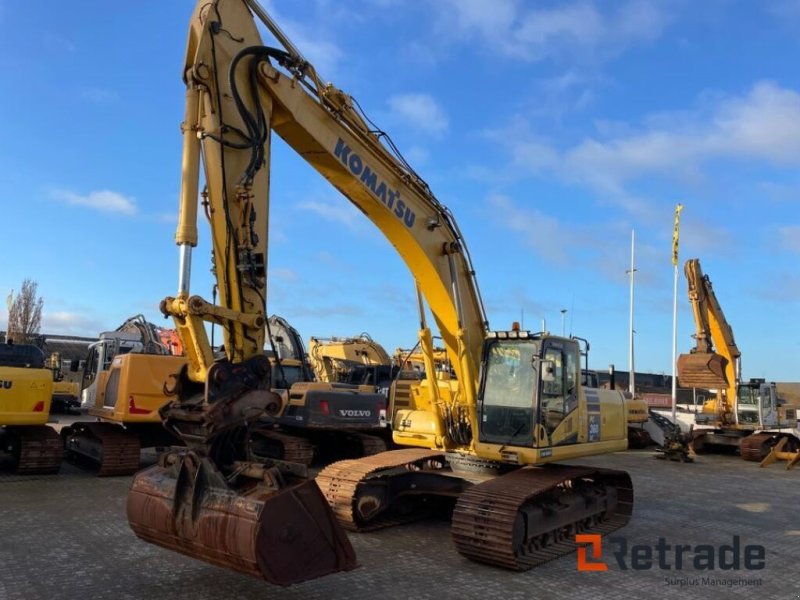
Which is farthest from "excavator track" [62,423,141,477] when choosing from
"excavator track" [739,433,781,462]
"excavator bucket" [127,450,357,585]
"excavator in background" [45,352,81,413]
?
→ "excavator track" [739,433,781,462]

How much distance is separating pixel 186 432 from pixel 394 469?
143 inches

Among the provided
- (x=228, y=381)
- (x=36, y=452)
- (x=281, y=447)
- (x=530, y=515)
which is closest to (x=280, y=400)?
(x=228, y=381)

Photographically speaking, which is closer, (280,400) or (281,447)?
(280,400)

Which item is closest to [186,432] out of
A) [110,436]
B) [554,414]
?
[554,414]

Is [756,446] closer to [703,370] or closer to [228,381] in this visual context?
[703,370]

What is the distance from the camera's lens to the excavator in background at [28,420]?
10.4 meters

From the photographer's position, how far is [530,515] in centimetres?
696

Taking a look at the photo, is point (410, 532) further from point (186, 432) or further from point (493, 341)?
point (186, 432)

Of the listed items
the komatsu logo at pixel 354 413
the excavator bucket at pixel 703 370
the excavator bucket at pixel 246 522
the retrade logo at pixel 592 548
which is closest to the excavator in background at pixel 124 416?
the komatsu logo at pixel 354 413

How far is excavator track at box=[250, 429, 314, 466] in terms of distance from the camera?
1188cm

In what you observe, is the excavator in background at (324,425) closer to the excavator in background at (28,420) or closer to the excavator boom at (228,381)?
the excavator in background at (28,420)

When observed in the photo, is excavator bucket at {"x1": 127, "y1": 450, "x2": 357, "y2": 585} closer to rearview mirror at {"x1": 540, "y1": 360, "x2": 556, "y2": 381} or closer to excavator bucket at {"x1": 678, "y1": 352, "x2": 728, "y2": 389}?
rearview mirror at {"x1": 540, "y1": 360, "x2": 556, "y2": 381}

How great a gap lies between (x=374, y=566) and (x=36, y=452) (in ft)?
23.3

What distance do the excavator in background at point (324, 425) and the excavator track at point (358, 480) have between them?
3.26 m
